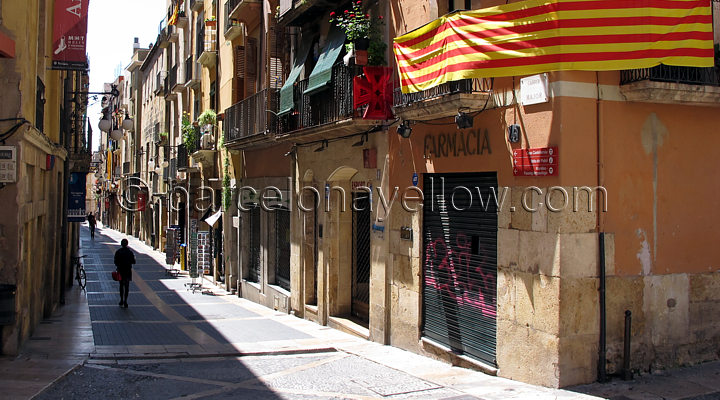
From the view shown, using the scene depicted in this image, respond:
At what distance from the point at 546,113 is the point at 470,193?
6.32 ft

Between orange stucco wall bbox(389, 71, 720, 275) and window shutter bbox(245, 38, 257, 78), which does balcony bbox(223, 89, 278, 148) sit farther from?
orange stucco wall bbox(389, 71, 720, 275)

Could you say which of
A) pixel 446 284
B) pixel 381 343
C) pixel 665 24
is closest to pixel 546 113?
pixel 665 24

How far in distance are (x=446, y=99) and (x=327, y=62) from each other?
4.87m

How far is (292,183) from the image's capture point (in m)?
16.6

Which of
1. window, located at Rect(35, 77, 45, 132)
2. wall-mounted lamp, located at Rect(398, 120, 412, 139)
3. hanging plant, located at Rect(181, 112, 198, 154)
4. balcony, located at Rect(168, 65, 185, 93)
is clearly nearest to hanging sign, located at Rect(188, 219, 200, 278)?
hanging plant, located at Rect(181, 112, 198, 154)

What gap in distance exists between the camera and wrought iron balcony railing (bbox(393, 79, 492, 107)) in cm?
904

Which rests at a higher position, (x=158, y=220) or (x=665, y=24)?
(x=665, y=24)

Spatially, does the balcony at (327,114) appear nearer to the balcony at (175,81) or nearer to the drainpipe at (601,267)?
the drainpipe at (601,267)

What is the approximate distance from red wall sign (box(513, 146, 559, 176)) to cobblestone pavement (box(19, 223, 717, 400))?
2.61m

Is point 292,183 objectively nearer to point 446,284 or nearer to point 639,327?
point 446,284

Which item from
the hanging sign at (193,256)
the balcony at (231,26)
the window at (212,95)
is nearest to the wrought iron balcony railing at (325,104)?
the balcony at (231,26)

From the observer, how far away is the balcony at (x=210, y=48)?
25234 millimetres

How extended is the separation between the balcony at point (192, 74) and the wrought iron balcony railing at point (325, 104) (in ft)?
43.5

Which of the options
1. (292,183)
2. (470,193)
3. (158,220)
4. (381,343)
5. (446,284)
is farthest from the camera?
(158,220)
